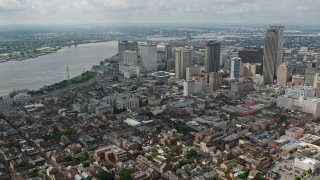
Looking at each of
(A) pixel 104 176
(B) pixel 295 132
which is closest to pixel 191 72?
(B) pixel 295 132

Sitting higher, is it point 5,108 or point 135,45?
point 135,45

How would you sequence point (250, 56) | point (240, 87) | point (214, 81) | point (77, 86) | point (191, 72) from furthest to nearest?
point (250, 56) < point (191, 72) < point (77, 86) < point (214, 81) < point (240, 87)

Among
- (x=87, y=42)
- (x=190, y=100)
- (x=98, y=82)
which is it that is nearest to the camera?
(x=190, y=100)

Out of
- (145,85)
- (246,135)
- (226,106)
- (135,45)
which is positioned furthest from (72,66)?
(246,135)

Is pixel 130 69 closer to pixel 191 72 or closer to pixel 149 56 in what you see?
pixel 149 56

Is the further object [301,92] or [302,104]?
[301,92]

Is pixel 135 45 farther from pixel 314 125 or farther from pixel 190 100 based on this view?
pixel 314 125

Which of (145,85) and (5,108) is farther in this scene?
(145,85)
